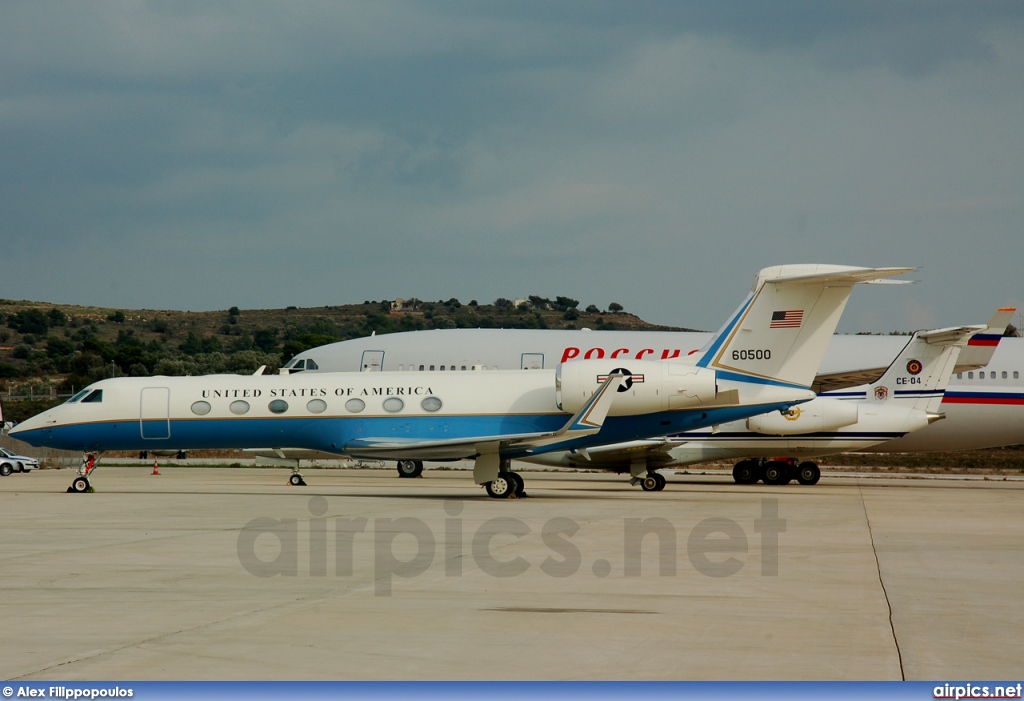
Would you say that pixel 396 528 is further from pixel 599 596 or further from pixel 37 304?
pixel 37 304

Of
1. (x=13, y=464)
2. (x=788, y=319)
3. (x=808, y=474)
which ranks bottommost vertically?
Result: (x=808, y=474)

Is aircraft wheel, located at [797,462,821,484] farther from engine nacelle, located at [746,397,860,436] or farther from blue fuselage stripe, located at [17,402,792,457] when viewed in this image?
blue fuselage stripe, located at [17,402,792,457]

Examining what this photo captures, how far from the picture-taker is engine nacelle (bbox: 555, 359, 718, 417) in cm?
2234

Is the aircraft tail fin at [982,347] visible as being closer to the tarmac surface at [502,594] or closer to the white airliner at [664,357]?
the white airliner at [664,357]

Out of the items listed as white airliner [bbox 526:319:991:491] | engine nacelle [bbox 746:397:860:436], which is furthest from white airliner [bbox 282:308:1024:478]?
engine nacelle [bbox 746:397:860:436]

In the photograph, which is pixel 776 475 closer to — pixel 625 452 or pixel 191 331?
pixel 625 452

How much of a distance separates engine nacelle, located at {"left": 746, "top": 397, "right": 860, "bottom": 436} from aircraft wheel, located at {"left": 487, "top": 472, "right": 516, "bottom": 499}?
31.4 ft

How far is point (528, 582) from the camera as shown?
408 inches

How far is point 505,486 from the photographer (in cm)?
2248

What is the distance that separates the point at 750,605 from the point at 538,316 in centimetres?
11284

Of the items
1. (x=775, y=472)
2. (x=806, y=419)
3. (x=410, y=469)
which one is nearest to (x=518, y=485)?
(x=806, y=419)

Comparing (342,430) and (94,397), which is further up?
(94,397)

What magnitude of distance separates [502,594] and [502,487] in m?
12.9

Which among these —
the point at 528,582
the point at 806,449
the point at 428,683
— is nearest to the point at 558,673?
the point at 428,683
